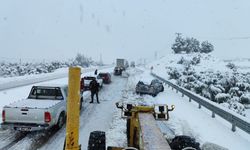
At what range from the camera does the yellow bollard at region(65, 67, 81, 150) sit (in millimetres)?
3427

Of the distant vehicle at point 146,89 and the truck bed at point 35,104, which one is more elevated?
the truck bed at point 35,104

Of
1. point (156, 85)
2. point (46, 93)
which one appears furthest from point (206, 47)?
point (46, 93)

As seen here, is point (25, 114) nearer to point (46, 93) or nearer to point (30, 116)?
point (30, 116)

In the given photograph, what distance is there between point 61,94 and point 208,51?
101891 millimetres

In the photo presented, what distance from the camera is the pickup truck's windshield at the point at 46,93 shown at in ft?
42.1

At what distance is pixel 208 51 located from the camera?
359 ft

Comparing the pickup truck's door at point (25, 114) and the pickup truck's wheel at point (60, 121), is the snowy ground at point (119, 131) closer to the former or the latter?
the pickup truck's wheel at point (60, 121)

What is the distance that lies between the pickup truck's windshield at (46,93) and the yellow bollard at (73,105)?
9377mm

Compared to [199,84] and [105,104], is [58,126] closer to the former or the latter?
[105,104]

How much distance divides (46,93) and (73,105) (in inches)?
387

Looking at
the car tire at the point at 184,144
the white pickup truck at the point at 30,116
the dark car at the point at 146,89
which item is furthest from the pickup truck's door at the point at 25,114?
the dark car at the point at 146,89

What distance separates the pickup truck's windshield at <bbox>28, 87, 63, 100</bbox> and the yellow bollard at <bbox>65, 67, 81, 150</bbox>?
938 cm

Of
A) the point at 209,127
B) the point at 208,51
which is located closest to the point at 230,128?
the point at 209,127

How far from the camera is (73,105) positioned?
11.4 feet
